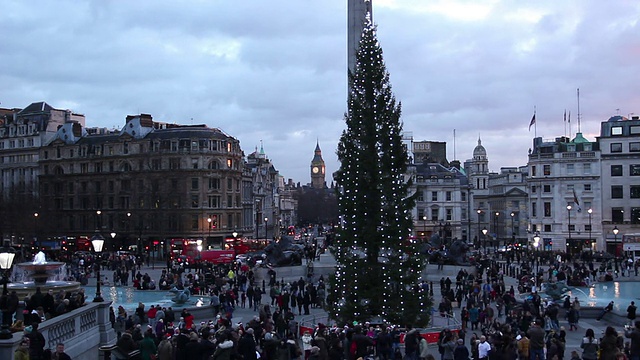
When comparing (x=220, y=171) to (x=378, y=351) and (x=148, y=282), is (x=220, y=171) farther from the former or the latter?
(x=378, y=351)

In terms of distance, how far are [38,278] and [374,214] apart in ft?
60.0

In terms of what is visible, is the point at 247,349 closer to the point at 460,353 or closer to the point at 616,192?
the point at 460,353

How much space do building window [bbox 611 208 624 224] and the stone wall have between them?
62993 mm

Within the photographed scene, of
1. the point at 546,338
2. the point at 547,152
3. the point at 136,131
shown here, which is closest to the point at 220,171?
the point at 136,131

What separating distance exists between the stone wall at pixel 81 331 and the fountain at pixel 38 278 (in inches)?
395

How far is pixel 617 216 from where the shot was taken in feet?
240

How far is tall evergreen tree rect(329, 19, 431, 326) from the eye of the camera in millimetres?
24766

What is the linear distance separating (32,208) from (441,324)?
209 feet

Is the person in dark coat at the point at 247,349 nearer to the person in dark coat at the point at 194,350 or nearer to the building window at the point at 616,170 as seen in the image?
the person in dark coat at the point at 194,350

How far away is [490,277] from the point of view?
145ft

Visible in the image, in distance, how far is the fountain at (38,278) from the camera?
3027 centimetres

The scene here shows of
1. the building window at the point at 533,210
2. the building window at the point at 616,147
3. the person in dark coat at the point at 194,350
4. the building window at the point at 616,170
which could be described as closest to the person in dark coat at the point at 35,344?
the person in dark coat at the point at 194,350

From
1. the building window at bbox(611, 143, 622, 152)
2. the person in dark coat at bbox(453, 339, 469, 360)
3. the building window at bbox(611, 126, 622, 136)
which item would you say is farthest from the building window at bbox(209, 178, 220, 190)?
the person in dark coat at bbox(453, 339, 469, 360)

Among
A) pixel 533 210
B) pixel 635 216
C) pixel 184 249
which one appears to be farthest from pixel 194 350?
pixel 533 210
